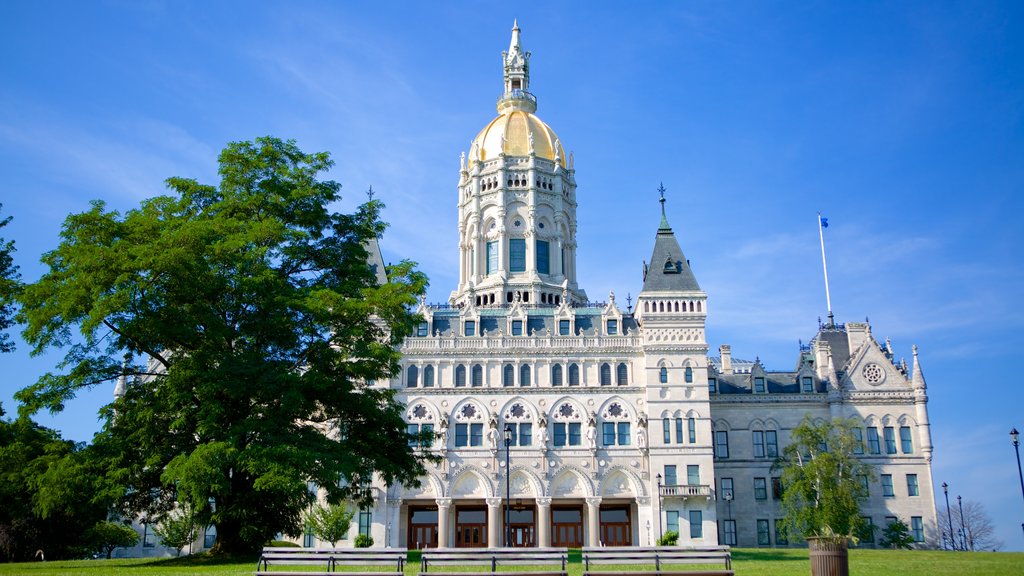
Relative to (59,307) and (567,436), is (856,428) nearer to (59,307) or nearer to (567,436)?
(567,436)

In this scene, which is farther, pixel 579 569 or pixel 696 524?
pixel 696 524

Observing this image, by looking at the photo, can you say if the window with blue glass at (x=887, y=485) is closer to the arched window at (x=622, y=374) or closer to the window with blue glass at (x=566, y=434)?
the arched window at (x=622, y=374)

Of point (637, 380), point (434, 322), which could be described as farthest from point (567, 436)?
point (434, 322)

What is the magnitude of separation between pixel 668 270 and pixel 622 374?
8.61 m

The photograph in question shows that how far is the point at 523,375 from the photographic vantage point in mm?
65750

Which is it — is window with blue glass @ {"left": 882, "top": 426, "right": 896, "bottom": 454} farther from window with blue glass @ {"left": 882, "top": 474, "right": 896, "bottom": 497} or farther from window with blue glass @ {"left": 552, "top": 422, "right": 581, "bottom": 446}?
window with blue glass @ {"left": 552, "top": 422, "right": 581, "bottom": 446}

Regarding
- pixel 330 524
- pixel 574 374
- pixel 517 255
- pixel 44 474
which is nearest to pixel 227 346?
pixel 44 474

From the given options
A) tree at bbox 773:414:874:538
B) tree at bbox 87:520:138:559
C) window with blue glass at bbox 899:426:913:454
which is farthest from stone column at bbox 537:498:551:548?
window with blue glass at bbox 899:426:913:454

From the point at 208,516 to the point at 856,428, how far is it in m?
48.8

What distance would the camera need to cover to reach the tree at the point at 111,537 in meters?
54.1

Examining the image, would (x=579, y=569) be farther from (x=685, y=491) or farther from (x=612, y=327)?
(x=612, y=327)

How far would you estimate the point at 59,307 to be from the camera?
32.0 meters

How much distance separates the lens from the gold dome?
8131cm

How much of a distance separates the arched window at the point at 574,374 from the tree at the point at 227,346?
2884 centimetres
